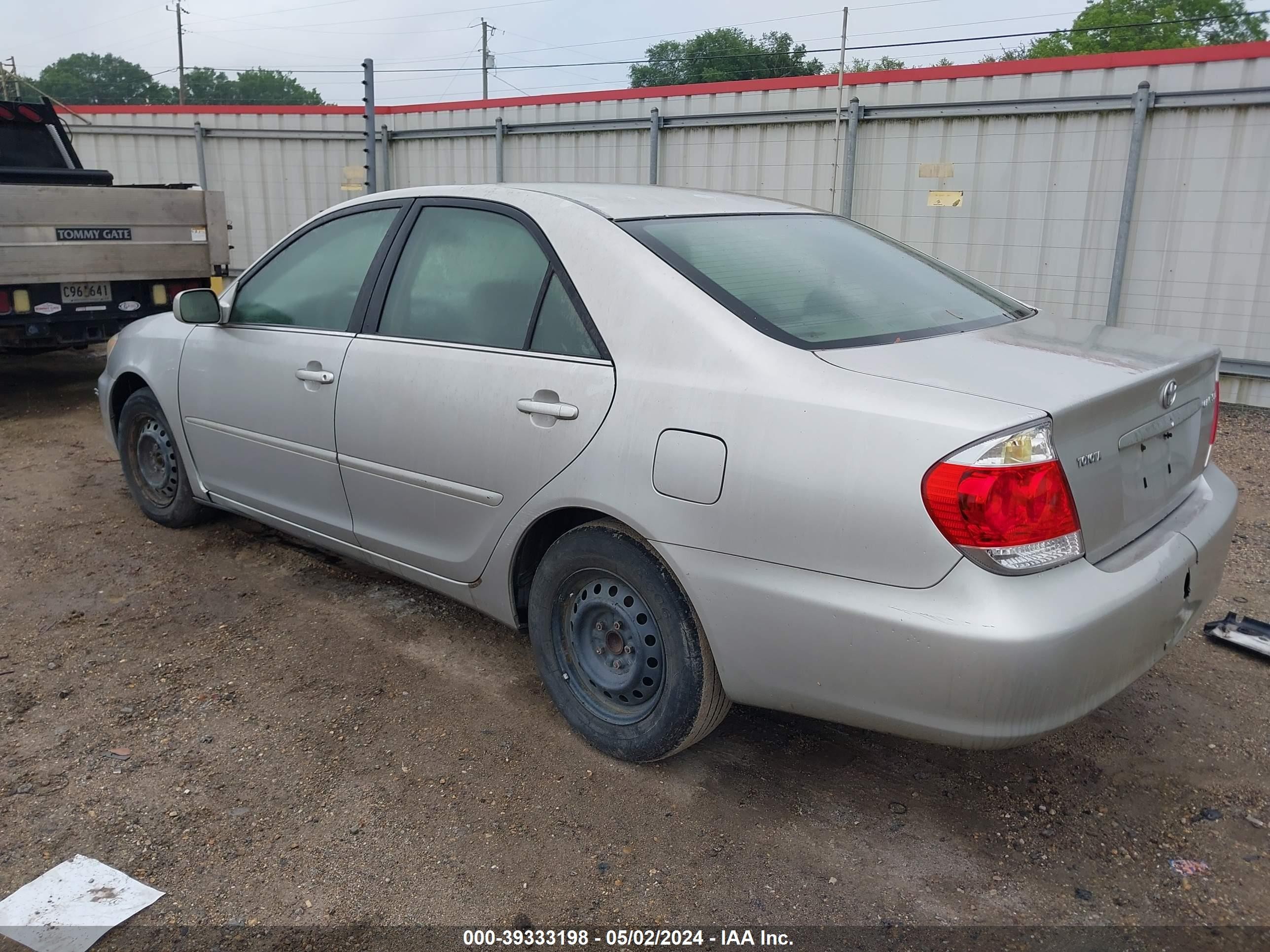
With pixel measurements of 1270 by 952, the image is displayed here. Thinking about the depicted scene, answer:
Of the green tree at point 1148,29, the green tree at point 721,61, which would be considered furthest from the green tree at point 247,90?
the green tree at point 1148,29

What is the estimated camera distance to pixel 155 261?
7.98m

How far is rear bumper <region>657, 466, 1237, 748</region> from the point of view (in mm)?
2229

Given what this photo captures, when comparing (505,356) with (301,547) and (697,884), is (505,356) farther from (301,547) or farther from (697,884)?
(301,547)

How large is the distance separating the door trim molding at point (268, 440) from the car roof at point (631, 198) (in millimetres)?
980

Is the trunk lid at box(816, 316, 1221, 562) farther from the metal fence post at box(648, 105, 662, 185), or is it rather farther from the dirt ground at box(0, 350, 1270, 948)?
the metal fence post at box(648, 105, 662, 185)

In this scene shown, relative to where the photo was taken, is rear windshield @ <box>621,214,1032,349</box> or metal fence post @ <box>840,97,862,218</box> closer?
rear windshield @ <box>621,214,1032,349</box>

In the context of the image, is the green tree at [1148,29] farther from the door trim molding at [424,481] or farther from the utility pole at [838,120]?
the door trim molding at [424,481]

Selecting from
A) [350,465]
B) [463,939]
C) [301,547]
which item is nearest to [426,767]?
[463,939]

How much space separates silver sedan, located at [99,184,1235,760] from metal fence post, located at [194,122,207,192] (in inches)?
469

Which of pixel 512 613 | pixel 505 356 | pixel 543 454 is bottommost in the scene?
pixel 512 613

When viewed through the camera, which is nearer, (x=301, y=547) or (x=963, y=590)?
A: (x=963, y=590)

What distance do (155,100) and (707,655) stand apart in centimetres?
8317

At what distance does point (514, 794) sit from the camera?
2895 mm

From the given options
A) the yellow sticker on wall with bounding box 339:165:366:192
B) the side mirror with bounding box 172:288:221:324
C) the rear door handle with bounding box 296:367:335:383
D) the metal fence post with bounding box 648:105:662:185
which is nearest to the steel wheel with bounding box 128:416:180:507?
the side mirror with bounding box 172:288:221:324
